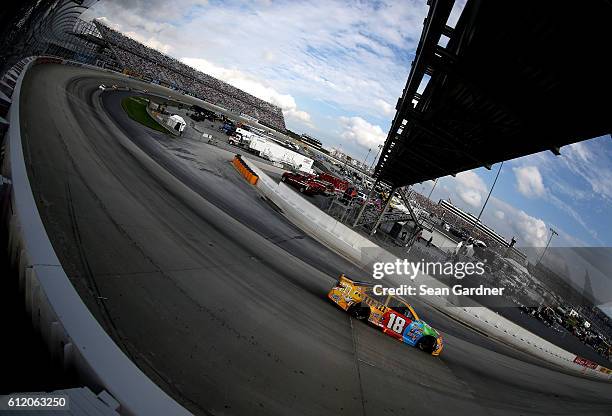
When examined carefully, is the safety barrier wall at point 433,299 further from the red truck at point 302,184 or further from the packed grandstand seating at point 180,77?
the packed grandstand seating at point 180,77

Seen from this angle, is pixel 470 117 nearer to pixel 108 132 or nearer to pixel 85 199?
pixel 85 199

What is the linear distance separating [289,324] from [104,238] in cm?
490

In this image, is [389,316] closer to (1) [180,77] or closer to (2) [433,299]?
(2) [433,299]

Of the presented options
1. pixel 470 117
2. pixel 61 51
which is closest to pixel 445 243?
pixel 470 117

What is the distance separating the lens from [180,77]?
89.4m

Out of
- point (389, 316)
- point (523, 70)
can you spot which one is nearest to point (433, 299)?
point (389, 316)

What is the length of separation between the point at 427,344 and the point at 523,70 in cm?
809

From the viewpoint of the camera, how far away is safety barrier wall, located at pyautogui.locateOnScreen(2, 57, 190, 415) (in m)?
2.99

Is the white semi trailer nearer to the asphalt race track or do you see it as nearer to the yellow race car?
the asphalt race track

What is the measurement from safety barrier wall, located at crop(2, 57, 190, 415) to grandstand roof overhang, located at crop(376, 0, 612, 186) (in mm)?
5412

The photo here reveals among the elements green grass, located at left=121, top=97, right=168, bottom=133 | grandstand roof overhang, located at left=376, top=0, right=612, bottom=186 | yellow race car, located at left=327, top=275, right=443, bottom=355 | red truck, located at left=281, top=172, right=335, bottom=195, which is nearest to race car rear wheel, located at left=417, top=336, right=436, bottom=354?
yellow race car, located at left=327, top=275, right=443, bottom=355

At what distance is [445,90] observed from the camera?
22.9 ft

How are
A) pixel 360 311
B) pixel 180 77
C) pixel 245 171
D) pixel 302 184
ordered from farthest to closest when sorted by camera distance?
pixel 180 77
pixel 302 184
pixel 245 171
pixel 360 311

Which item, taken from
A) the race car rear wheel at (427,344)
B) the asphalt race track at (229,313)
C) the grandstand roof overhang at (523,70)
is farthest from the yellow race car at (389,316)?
the grandstand roof overhang at (523,70)
